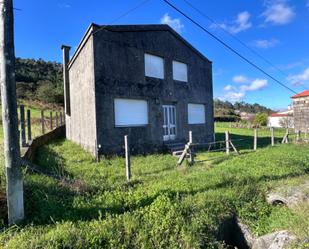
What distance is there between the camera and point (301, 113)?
25.9 m

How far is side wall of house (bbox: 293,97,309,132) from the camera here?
2516cm

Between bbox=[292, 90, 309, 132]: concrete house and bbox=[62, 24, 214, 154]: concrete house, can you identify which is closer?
bbox=[62, 24, 214, 154]: concrete house

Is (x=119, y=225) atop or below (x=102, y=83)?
below

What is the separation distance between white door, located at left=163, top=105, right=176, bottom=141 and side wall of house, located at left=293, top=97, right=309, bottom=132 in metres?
18.0

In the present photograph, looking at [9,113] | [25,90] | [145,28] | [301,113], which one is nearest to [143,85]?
[145,28]

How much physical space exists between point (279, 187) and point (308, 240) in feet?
11.1

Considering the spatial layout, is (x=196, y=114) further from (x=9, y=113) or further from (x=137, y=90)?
(x=9, y=113)

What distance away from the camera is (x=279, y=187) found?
22.9 feet

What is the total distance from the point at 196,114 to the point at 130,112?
5620 mm

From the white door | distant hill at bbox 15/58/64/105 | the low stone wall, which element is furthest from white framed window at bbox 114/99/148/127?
distant hill at bbox 15/58/64/105

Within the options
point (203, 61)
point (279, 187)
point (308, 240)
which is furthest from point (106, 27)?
point (308, 240)

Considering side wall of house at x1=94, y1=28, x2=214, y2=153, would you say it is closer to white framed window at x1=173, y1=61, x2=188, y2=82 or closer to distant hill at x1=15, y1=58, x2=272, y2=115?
white framed window at x1=173, y1=61, x2=188, y2=82

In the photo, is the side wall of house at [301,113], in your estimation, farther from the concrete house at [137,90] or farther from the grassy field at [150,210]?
the grassy field at [150,210]

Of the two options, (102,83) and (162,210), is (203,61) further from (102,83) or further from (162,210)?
(162,210)
